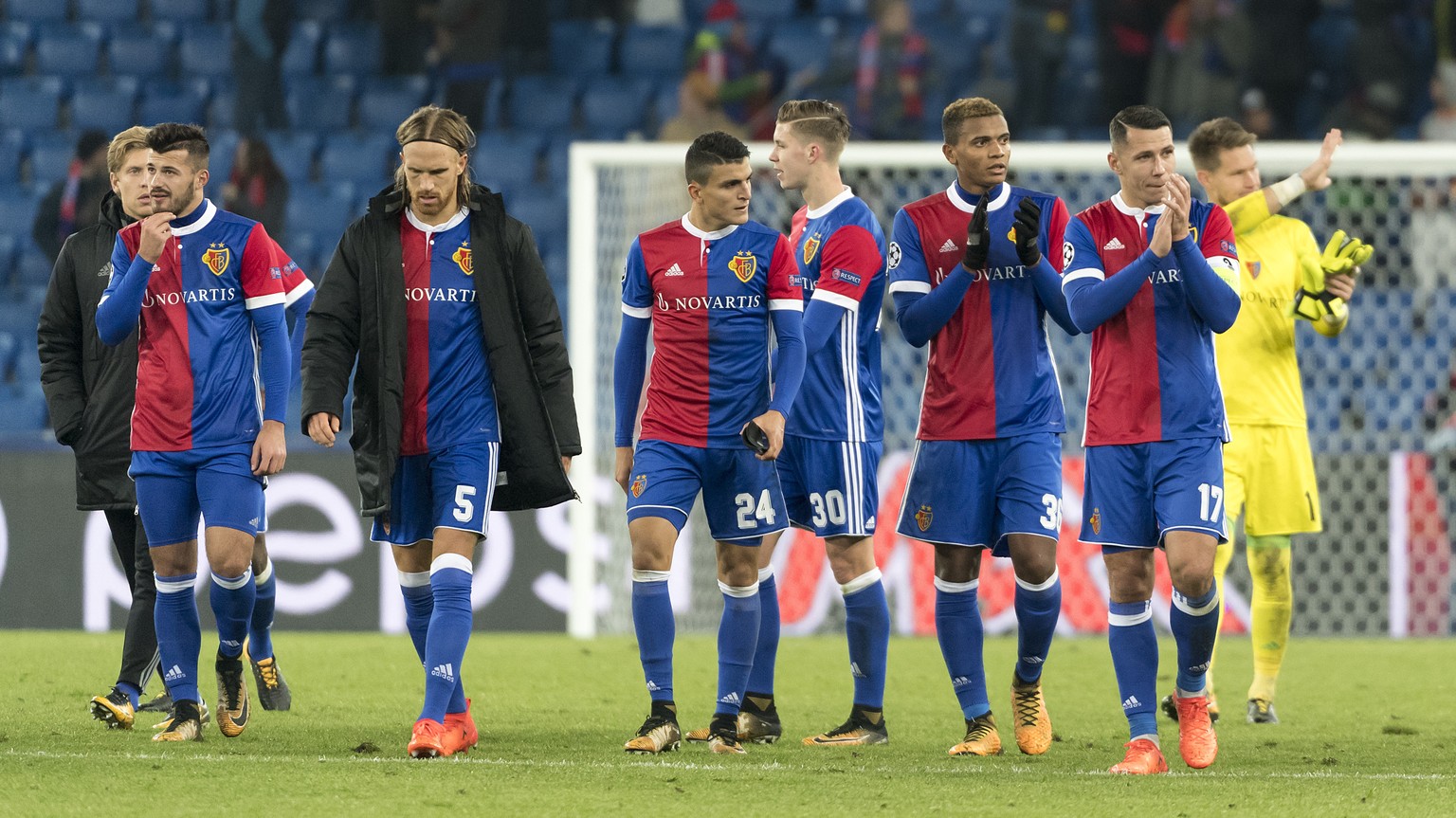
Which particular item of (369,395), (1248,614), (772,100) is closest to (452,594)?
(369,395)

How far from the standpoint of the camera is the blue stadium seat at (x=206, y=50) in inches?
602

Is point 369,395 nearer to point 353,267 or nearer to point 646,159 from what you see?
point 353,267

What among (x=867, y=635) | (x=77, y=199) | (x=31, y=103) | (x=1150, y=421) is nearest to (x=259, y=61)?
(x=77, y=199)

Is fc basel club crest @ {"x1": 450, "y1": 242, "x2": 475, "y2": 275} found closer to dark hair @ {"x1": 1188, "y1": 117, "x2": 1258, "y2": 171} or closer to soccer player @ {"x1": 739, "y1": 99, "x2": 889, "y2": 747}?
soccer player @ {"x1": 739, "y1": 99, "x2": 889, "y2": 747}

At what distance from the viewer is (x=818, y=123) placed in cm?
650

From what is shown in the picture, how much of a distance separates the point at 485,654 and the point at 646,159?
2.91 m

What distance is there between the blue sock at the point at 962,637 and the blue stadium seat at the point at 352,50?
34.1 ft

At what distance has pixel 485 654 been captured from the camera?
921 centimetres

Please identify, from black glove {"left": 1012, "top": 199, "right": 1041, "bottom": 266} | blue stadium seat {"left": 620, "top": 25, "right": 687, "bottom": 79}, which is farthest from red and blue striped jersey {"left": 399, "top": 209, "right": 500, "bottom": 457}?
blue stadium seat {"left": 620, "top": 25, "right": 687, "bottom": 79}

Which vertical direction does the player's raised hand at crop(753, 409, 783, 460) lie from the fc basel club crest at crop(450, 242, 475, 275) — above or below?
below

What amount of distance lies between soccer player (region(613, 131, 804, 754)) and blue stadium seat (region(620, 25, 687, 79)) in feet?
31.5

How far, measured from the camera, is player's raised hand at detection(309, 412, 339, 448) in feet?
18.2

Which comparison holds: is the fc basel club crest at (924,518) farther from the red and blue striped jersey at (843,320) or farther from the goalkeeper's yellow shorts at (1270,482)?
the goalkeeper's yellow shorts at (1270,482)

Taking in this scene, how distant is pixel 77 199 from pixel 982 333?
9.03m
